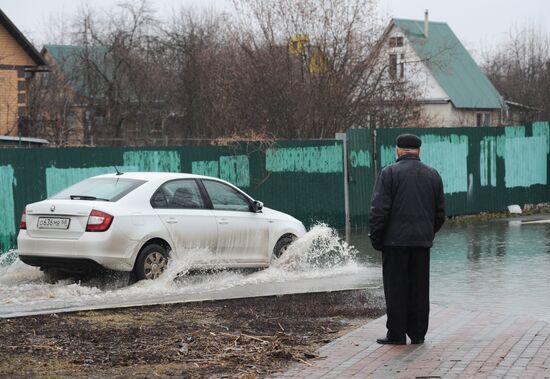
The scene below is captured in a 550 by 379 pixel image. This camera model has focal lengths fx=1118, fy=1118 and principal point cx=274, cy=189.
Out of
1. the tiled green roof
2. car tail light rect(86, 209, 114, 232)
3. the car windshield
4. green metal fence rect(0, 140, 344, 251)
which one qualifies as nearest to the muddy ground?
car tail light rect(86, 209, 114, 232)

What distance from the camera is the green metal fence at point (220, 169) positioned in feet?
58.4

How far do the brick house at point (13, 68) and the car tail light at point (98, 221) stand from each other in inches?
1104

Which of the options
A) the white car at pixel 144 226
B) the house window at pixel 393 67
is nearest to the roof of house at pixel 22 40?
the house window at pixel 393 67

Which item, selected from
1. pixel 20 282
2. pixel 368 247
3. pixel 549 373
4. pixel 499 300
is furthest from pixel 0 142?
pixel 549 373

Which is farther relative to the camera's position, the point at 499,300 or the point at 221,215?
the point at 221,215

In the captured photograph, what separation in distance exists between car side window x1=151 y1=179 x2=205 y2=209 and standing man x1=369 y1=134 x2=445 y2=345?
5.12m

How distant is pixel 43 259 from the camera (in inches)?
530

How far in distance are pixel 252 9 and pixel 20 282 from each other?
16.0 metres

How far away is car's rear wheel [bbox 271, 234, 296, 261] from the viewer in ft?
51.1

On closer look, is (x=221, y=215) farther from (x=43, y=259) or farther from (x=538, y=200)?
(x=538, y=200)

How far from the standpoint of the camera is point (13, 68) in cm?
4238

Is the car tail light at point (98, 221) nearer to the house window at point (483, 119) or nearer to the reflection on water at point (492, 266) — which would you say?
the reflection on water at point (492, 266)

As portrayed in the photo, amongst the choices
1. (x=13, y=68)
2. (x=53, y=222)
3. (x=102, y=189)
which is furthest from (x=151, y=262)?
(x=13, y=68)

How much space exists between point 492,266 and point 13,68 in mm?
29727
